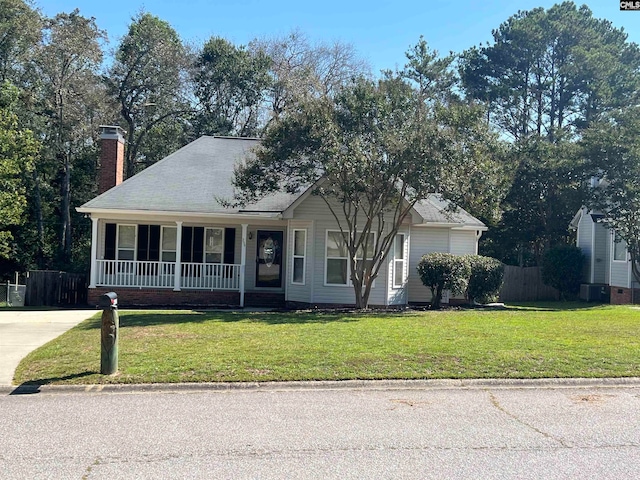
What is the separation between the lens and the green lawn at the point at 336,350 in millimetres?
8594

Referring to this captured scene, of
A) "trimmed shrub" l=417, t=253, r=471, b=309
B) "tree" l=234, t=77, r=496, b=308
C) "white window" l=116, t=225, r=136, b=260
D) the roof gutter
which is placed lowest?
"trimmed shrub" l=417, t=253, r=471, b=309

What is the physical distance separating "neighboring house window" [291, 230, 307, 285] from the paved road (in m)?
10.1

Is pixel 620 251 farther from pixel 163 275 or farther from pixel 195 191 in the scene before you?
pixel 163 275

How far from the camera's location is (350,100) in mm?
14484

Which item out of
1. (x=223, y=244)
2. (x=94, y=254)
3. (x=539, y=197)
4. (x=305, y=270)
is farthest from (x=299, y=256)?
(x=539, y=197)

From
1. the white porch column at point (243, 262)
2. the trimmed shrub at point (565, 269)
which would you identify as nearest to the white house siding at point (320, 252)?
the white porch column at point (243, 262)

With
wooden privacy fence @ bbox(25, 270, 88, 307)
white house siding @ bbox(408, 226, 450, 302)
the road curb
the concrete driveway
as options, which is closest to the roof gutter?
wooden privacy fence @ bbox(25, 270, 88, 307)

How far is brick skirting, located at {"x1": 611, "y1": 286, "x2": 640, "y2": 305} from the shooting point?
2305 cm

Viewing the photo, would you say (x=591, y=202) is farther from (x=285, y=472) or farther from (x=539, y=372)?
(x=285, y=472)

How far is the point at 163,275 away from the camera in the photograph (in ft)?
62.2

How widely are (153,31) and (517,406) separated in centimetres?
3550

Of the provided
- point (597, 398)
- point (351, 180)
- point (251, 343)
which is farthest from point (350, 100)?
point (597, 398)

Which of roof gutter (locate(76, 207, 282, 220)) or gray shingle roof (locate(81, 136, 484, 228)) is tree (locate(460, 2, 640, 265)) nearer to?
gray shingle roof (locate(81, 136, 484, 228))

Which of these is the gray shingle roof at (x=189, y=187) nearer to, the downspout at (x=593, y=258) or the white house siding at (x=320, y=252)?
the white house siding at (x=320, y=252)
